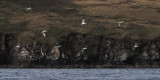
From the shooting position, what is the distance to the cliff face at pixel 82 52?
155 meters

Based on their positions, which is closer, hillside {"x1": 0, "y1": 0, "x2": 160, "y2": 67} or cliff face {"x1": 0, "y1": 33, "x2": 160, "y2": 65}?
cliff face {"x1": 0, "y1": 33, "x2": 160, "y2": 65}

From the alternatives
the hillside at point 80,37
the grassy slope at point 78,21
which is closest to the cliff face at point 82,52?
the hillside at point 80,37

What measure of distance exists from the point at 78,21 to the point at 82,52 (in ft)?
93.9

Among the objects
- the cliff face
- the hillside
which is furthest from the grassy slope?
the cliff face

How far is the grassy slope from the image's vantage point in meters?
173

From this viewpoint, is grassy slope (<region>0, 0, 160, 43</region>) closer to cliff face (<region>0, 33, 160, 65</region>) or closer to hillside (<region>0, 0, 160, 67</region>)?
hillside (<region>0, 0, 160, 67</region>)

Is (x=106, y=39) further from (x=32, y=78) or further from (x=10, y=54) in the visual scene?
(x=32, y=78)

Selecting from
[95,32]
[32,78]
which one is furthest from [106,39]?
[32,78]

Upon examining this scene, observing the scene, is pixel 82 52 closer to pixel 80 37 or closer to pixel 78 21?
pixel 80 37

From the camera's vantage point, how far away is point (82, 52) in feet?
520

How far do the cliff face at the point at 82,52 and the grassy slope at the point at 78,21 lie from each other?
593 cm

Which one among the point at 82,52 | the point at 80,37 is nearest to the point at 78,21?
the point at 80,37

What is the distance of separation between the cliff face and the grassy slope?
5928mm

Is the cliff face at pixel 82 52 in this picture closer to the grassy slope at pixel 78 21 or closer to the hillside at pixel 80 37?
the hillside at pixel 80 37
